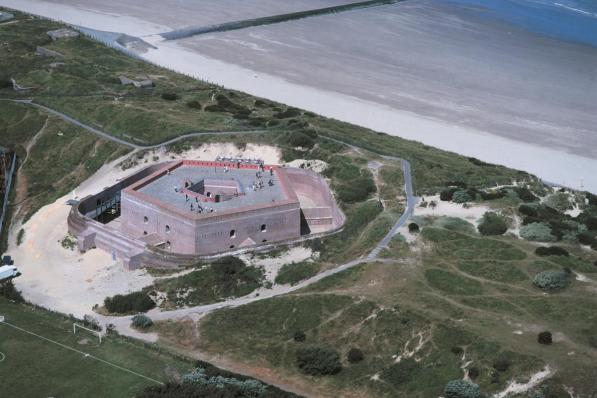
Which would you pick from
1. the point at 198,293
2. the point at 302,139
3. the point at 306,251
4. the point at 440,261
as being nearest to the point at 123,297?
the point at 198,293

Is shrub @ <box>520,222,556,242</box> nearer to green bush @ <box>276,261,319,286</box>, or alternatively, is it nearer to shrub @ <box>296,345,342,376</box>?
green bush @ <box>276,261,319,286</box>

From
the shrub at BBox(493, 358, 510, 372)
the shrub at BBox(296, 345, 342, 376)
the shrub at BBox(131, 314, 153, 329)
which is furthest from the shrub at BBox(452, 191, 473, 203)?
the shrub at BBox(131, 314, 153, 329)

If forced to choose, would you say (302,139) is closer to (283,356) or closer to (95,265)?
(95,265)

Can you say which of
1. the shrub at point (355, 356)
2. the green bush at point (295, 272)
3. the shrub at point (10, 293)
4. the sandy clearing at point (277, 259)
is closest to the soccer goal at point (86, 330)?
the shrub at point (10, 293)

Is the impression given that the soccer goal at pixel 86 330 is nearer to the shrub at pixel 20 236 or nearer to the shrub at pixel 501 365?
the shrub at pixel 20 236

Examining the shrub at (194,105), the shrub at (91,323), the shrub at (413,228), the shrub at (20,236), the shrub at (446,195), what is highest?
the shrub at (446,195)

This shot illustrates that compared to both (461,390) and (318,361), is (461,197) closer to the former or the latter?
(318,361)

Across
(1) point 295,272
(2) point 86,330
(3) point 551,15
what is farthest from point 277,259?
(3) point 551,15
